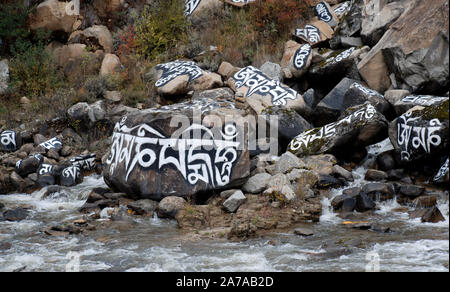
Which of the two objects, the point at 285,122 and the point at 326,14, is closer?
the point at 285,122

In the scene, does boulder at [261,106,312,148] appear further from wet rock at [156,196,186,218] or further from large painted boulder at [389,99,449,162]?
wet rock at [156,196,186,218]

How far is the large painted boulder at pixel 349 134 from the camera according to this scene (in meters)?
9.42

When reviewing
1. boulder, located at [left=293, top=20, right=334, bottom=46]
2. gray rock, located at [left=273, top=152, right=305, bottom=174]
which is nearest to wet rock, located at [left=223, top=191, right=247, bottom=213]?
gray rock, located at [left=273, top=152, right=305, bottom=174]

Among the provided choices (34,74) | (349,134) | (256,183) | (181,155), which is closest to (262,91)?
(349,134)

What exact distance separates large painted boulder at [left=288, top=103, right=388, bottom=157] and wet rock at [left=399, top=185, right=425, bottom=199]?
184 centimetres

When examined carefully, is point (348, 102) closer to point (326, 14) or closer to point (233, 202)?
point (233, 202)

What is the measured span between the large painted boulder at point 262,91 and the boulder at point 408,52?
5.91 ft

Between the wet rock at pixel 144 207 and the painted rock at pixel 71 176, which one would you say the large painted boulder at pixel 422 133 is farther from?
the painted rock at pixel 71 176

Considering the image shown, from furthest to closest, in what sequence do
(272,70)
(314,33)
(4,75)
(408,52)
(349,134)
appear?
1. (4,75)
2. (314,33)
3. (272,70)
4. (408,52)
5. (349,134)

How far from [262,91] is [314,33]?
11.4 feet

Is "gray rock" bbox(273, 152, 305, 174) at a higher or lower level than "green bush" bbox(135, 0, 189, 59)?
lower

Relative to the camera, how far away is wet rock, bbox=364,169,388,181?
8734 millimetres

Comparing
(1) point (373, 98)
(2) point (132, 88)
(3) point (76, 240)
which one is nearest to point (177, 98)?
(2) point (132, 88)

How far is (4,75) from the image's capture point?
14.5m
